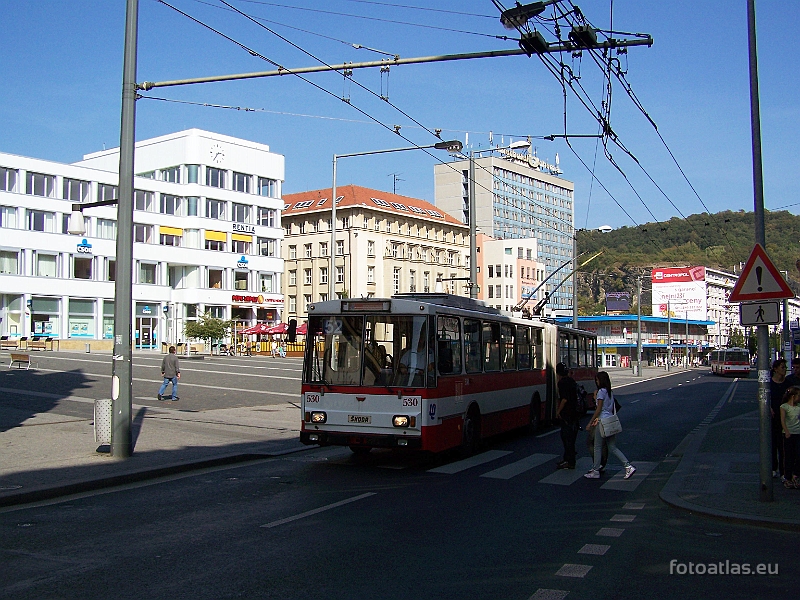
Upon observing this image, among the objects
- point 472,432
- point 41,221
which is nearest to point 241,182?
point 41,221

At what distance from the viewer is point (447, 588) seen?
6492 mm

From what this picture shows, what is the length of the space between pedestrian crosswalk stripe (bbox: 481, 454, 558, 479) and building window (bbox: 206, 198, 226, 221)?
2502 inches

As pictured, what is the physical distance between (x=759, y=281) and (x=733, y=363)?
227ft

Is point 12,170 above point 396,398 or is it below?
above

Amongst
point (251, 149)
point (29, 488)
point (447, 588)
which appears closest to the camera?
point (447, 588)

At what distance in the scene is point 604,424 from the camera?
1267 cm

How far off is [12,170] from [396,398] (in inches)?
2277

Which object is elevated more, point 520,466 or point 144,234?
point 144,234

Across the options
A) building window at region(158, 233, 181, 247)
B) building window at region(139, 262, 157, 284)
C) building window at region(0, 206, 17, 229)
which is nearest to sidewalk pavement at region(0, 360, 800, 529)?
building window at region(0, 206, 17, 229)

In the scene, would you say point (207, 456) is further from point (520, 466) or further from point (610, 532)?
point (610, 532)

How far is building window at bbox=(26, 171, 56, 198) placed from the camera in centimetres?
6338

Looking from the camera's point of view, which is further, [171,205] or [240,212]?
[240,212]

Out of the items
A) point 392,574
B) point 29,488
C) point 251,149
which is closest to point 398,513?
point 392,574

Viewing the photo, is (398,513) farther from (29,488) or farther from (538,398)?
(538,398)
